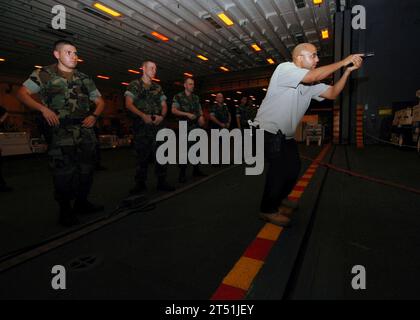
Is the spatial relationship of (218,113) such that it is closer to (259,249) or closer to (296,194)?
(296,194)

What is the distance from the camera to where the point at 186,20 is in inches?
316

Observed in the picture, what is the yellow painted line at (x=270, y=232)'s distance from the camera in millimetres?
1951

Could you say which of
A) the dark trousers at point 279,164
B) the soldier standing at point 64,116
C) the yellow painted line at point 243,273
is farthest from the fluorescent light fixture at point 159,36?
the yellow painted line at point 243,273

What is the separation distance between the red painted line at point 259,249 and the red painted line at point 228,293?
14.4 inches

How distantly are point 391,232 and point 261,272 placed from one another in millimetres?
1262

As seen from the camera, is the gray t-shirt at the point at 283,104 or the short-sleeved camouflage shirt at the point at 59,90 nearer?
the gray t-shirt at the point at 283,104

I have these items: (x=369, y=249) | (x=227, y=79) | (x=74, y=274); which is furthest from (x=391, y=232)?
(x=227, y=79)

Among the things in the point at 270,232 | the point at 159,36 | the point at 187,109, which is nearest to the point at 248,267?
the point at 270,232

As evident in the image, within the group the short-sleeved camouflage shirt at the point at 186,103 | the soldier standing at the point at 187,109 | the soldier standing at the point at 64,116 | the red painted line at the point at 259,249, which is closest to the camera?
the red painted line at the point at 259,249

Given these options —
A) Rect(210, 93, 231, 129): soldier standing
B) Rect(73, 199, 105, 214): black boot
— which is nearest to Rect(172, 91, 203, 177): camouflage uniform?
Rect(210, 93, 231, 129): soldier standing

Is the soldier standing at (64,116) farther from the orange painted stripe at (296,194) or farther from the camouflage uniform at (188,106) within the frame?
the orange painted stripe at (296,194)

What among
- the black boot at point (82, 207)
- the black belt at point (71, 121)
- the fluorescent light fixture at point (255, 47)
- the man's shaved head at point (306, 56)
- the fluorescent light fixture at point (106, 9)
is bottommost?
the black boot at point (82, 207)

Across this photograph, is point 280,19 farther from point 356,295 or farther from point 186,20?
point 356,295
